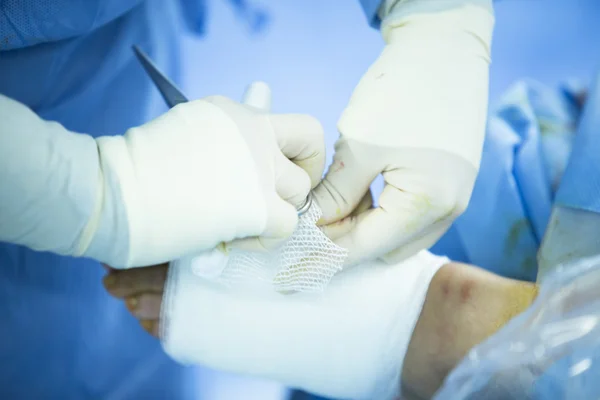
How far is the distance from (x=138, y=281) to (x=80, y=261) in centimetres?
14

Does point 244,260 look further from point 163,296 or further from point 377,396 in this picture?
point 377,396

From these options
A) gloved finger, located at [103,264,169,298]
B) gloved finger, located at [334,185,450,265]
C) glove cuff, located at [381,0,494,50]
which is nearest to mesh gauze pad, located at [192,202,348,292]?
gloved finger, located at [334,185,450,265]

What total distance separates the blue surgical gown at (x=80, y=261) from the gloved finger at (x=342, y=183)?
13.8 inches

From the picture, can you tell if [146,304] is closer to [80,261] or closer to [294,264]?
[80,261]

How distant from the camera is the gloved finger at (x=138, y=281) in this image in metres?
0.76

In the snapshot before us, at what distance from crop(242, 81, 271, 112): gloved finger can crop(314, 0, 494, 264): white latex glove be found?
0.11m

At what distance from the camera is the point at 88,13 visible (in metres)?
0.64

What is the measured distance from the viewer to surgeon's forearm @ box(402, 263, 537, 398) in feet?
2.32

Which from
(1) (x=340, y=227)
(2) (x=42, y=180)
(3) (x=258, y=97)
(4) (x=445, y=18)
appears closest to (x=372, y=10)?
(4) (x=445, y=18)

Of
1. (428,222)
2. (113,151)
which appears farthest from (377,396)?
(113,151)

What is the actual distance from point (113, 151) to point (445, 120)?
37 centimetres

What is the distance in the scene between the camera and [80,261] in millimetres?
835

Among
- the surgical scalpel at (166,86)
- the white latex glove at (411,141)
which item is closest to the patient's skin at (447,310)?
the white latex glove at (411,141)

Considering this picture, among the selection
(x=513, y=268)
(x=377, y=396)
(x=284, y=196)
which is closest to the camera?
(x=284, y=196)
